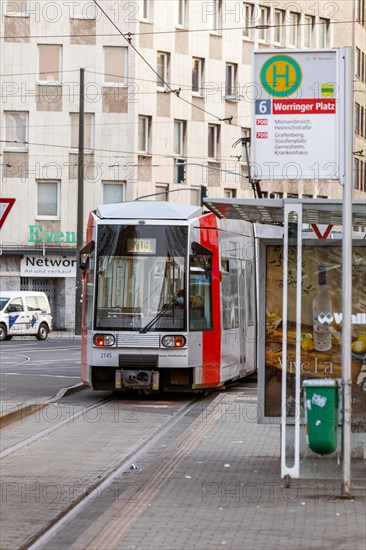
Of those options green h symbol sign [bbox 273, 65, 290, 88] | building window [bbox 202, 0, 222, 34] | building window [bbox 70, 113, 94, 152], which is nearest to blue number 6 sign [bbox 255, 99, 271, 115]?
green h symbol sign [bbox 273, 65, 290, 88]

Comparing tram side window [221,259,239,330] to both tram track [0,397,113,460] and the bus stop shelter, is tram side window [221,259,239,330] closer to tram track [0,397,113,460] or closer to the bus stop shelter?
tram track [0,397,113,460]

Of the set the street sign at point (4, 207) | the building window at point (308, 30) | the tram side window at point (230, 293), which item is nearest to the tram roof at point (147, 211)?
the tram side window at point (230, 293)

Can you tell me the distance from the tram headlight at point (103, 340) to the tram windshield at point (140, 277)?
138 mm

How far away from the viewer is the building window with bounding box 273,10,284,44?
6719 centimetres

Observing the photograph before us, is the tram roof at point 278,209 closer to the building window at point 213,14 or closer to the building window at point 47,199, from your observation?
the building window at point 47,199

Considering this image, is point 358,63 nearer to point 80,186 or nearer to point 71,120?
point 71,120

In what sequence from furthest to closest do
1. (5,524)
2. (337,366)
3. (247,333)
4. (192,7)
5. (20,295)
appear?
(192,7) < (20,295) < (247,333) < (337,366) < (5,524)

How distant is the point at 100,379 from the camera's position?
21953 millimetres

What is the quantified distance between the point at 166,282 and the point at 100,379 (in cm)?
190

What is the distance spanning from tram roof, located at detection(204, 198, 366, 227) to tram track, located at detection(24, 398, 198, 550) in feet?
8.58

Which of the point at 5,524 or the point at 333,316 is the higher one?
the point at 333,316

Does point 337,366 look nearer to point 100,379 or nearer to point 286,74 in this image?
point 286,74

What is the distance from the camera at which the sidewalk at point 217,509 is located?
929cm

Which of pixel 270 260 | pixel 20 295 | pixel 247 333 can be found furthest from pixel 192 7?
pixel 270 260
